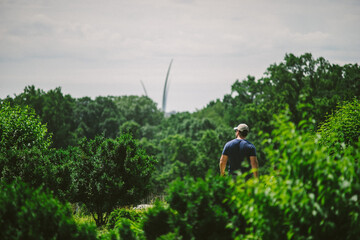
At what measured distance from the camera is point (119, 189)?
10.5m

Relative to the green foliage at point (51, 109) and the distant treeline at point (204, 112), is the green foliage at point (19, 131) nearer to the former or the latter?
the distant treeline at point (204, 112)

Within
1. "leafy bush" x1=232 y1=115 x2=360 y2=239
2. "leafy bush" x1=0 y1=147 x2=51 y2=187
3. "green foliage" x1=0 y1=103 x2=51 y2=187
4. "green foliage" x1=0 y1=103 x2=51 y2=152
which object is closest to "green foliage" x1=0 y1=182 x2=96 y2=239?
"green foliage" x1=0 y1=103 x2=51 y2=187

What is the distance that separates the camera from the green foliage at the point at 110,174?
1055cm

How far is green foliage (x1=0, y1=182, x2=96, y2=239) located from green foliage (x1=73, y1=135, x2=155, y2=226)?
18.1ft

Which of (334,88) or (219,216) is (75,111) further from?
(219,216)

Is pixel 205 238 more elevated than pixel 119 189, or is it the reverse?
pixel 119 189

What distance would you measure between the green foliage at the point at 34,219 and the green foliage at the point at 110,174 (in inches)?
217

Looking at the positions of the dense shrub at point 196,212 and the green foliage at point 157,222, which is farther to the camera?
the green foliage at point 157,222

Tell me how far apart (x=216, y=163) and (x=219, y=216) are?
42.5 m

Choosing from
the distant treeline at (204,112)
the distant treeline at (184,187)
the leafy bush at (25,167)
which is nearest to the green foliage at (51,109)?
the distant treeline at (204,112)

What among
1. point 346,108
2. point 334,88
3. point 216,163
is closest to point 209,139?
→ point 216,163

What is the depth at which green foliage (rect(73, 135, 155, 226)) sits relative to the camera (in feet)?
34.6

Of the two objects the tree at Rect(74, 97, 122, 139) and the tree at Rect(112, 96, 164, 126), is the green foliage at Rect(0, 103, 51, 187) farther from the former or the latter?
the tree at Rect(112, 96, 164, 126)

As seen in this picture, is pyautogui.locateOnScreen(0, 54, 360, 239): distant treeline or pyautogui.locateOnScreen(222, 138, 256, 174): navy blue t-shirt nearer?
pyautogui.locateOnScreen(0, 54, 360, 239): distant treeline
